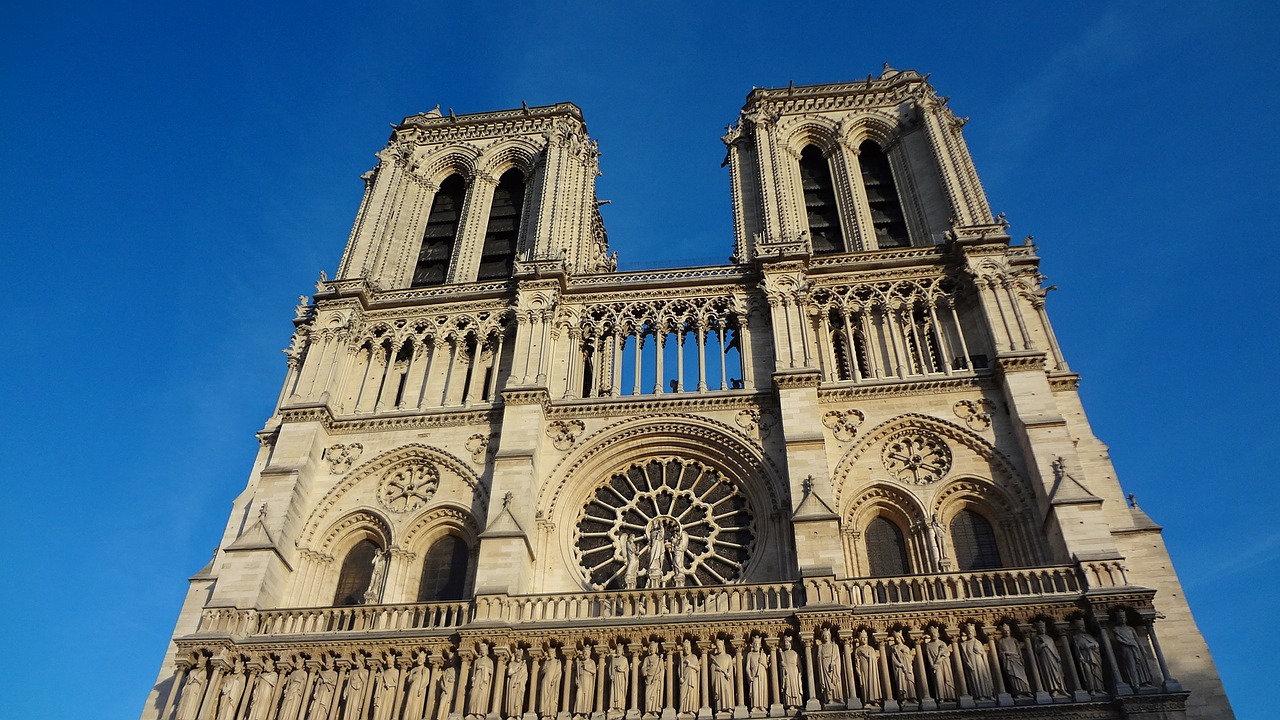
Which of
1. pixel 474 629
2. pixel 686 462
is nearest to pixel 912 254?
pixel 686 462

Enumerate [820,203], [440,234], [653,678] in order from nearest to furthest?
[653,678], [820,203], [440,234]

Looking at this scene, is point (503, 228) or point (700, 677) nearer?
point (700, 677)

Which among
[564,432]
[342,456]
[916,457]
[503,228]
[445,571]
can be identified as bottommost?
[445,571]

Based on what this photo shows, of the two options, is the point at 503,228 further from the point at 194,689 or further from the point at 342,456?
the point at 194,689

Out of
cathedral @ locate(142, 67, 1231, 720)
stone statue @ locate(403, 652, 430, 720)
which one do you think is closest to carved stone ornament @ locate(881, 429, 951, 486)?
cathedral @ locate(142, 67, 1231, 720)

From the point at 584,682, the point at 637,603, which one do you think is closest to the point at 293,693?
the point at 584,682

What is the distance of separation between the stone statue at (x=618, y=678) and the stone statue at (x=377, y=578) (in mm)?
5359

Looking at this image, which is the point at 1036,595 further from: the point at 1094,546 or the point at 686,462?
the point at 686,462

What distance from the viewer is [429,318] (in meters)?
24.1

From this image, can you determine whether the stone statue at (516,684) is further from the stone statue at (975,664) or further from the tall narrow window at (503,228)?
the tall narrow window at (503,228)

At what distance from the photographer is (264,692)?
55.6 ft

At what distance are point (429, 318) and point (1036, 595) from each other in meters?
15.1

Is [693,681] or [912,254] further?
[912,254]

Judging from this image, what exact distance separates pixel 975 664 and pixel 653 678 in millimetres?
5198
